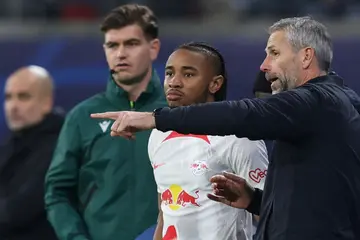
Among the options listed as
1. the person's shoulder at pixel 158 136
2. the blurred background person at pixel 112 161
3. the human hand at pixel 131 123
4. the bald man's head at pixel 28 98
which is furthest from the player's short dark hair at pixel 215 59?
the bald man's head at pixel 28 98

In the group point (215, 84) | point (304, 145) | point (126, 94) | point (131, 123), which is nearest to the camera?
point (131, 123)

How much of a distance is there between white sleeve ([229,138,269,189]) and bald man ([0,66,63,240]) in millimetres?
1609

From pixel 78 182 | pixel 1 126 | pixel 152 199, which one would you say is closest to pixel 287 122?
pixel 152 199

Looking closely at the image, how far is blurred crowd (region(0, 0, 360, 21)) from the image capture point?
789 cm

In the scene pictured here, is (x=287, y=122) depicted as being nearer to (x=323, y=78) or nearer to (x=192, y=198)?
(x=323, y=78)

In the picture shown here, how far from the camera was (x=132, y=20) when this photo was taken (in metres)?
4.26

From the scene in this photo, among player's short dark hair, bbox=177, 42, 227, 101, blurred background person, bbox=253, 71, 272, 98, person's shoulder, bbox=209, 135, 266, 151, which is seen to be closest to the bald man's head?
blurred background person, bbox=253, 71, 272, 98

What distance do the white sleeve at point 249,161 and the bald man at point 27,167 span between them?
161cm

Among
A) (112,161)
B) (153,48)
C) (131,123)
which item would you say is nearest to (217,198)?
(131,123)

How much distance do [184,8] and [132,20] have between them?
4.13 m

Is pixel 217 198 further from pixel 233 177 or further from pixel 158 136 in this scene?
pixel 158 136

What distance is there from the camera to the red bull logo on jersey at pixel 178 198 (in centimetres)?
329

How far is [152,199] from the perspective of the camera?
4.00 m

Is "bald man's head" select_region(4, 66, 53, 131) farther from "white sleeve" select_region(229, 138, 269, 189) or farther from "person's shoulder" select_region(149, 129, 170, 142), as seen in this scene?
"white sleeve" select_region(229, 138, 269, 189)
